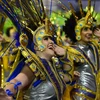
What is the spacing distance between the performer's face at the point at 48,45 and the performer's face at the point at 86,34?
4.17 feet

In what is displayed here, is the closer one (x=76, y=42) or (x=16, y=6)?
(x=16, y=6)

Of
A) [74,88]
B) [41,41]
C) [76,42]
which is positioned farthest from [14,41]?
[76,42]

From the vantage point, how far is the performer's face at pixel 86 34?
16.9 feet

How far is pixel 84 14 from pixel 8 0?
174 centimetres

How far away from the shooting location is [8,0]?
3779 mm

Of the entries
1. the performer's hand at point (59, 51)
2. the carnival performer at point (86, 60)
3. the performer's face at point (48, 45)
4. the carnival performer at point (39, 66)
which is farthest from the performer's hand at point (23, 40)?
the carnival performer at point (86, 60)

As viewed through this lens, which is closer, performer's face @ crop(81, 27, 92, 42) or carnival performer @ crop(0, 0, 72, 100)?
carnival performer @ crop(0, 0, 72, 100)

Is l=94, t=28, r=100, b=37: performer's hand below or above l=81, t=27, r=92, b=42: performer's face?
below

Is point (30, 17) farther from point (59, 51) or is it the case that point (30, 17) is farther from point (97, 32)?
point (97, 32)

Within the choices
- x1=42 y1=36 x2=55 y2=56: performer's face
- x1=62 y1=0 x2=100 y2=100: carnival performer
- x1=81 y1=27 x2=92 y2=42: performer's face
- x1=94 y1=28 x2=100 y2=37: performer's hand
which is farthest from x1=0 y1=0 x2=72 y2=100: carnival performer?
x1=94 y1=28 x2=100 y2=37: performer's hand

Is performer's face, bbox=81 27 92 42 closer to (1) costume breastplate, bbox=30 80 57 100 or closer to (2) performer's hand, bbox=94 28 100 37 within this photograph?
(2) performer's hand, bbox=94 28 100 37

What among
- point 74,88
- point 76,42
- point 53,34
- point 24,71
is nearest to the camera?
point 24,71

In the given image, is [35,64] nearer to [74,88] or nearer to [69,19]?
[74,88]

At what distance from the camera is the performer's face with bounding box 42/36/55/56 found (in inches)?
151
